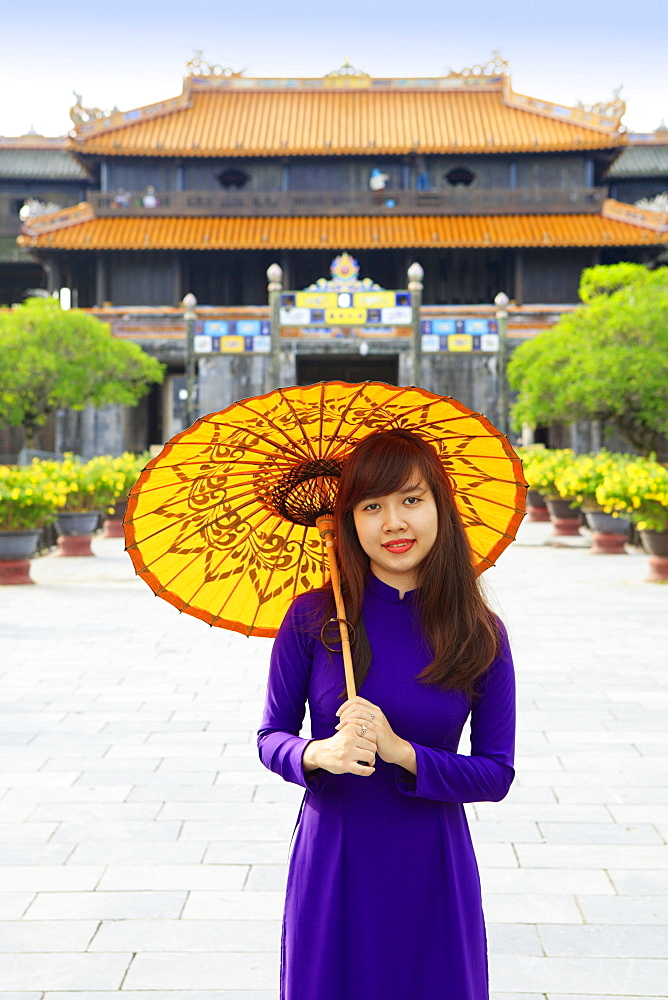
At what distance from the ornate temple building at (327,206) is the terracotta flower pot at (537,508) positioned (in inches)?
316

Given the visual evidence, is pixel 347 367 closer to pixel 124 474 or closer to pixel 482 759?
pixel 124 474

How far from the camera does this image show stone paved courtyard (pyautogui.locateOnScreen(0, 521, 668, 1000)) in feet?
9.52

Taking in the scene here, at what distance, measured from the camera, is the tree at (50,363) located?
20141 mm

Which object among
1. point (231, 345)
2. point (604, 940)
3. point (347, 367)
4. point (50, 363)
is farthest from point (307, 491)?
point (347, 367)

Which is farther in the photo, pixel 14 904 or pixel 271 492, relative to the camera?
pixel 14 904

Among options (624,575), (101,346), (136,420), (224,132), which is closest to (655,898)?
(624,575)

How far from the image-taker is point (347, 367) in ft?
104

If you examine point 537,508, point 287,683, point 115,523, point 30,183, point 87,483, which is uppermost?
point 30,183

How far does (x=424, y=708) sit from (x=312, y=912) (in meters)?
0.39

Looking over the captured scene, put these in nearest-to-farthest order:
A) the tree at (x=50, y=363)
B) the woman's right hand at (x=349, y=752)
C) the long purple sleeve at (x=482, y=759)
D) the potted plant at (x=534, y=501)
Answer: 1. the woman's right hand at (x=349, y=752)
2. the long purple sleeve at (x=482, y=759)
3. the potted plant at (x=534, y=501)
4. the tree at (x=50, y=363)

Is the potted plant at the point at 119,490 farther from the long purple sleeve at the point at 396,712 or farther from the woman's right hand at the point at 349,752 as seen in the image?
the woman's right hand at the point at 349,752

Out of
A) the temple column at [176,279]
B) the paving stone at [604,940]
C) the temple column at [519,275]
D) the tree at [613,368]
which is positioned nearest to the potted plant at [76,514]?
the tree at [613,368]

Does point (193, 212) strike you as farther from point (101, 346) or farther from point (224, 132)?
point (101, 346)

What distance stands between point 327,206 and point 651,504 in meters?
22.8
